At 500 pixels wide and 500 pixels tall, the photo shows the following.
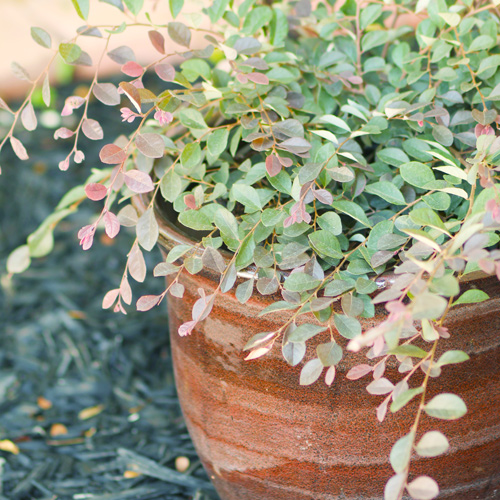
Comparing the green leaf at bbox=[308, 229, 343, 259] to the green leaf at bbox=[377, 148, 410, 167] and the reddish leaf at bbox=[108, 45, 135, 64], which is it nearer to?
the green leaf at bbox=[377, 148, 410, 167]

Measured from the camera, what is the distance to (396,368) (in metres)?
0.61

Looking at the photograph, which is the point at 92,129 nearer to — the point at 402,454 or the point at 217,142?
the point at 217,142

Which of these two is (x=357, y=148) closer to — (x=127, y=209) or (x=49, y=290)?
(x=127, y=209)

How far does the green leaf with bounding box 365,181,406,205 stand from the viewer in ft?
2.08

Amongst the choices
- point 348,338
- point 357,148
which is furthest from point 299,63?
point 348,338

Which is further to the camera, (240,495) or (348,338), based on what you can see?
(240,495)

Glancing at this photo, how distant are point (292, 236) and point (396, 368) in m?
0.16

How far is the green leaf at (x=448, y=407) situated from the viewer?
475mm

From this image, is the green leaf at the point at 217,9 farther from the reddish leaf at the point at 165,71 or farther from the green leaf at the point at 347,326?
the green leaf at the point at 347,326

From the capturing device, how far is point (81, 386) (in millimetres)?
1226

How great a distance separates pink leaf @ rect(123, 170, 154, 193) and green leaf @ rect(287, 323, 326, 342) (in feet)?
0.62

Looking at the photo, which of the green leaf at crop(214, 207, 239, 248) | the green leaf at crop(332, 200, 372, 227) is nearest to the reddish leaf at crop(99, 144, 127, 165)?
the green leaf at crop(214, 207, 239, 248)

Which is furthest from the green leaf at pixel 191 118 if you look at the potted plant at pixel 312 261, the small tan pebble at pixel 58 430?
the small tan pebble at pixel 58 430

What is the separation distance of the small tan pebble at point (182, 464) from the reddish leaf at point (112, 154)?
604mm
